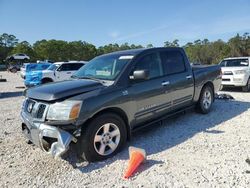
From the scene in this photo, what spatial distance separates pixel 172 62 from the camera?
5.97 metres

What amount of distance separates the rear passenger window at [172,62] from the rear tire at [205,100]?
3.58 feet

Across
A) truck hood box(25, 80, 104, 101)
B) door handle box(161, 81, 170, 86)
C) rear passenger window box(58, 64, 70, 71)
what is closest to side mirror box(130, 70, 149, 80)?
truck hood box(25, 80, 104, 101)

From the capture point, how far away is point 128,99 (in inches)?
182

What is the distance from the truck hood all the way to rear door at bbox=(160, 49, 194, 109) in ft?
6.15

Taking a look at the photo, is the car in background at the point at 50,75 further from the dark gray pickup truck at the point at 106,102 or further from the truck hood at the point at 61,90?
the truck hood at the point at 61,90

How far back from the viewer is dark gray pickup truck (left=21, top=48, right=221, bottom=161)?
3967 mm

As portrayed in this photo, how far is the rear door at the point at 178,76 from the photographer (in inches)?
225

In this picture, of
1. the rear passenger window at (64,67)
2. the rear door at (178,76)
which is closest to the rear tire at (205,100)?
the rear door at (178,76)

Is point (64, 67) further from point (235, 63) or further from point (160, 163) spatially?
point (160, 163)

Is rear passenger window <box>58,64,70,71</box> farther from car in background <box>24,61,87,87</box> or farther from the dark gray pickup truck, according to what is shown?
the dark gray pickup truck

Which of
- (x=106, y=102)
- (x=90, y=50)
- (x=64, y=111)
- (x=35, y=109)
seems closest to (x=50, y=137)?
(x=64, y=111)

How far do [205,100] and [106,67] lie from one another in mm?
3250

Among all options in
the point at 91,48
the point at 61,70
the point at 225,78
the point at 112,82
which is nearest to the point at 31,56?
the point at 91,48

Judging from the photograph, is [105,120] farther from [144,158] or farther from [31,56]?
[31,56]
